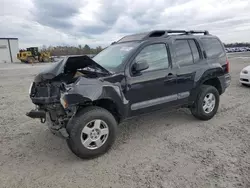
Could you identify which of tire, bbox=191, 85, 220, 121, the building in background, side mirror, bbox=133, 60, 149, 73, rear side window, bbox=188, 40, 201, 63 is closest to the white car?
tire, bbox=191, 85, 220, 121

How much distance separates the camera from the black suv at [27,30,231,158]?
130 inches

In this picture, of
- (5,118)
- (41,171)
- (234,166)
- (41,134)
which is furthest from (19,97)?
(234,166)

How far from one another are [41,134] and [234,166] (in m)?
3.58

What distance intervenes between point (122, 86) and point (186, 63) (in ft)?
5.55

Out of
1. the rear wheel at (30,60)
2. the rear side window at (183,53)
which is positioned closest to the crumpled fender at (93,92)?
the rear side window at (183,53)

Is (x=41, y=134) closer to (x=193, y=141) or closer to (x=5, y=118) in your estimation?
(x=5, y=118)

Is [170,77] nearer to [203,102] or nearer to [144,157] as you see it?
[203,102]

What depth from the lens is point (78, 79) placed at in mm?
3322

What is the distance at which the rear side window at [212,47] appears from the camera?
4.95 metres

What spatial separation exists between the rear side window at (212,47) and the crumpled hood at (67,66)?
2647 mm

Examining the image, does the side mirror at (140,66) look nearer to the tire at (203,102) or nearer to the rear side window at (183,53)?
the rear side window at (183,53)

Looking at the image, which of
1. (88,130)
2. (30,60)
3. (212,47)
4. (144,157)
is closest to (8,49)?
(30,60)

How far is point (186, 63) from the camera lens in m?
4.54

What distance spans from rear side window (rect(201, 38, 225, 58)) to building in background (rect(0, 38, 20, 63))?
42.2m
